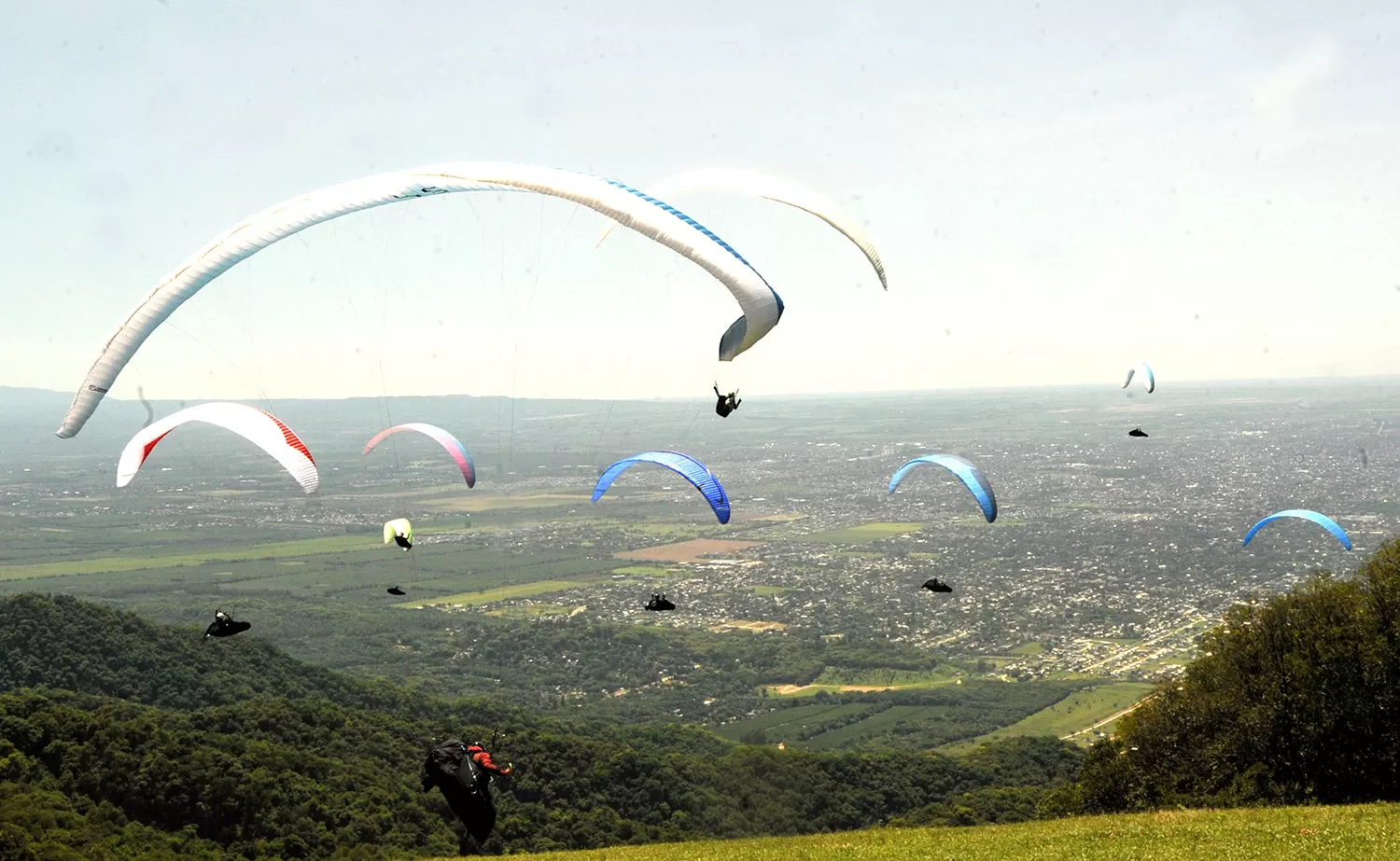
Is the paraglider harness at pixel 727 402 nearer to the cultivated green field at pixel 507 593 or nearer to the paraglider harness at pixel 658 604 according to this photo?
the paraglider harness at pixel 658 604

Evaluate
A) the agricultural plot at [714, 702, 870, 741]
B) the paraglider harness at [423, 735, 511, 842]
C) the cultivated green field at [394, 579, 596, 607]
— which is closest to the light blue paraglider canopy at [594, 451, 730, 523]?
the paraglider harness at [423, 735, 511, 842]

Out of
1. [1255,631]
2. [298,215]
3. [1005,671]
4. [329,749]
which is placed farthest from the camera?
[1005,671]

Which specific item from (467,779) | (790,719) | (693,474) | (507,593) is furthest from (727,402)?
(507,593)

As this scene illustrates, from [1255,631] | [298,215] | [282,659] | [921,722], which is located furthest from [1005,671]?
[298,215]

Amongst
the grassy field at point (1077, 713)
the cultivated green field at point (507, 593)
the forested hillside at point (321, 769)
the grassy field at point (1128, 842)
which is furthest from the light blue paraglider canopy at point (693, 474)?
the cultivated green field at point (507, 593)

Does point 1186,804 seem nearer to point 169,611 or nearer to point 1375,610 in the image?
point 1375,610
